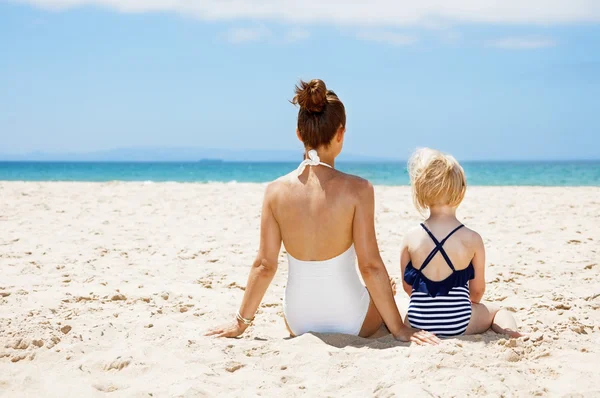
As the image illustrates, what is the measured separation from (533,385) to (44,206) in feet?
28.4

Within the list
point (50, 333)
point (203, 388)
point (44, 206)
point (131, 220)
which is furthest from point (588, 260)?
point (44, 206)

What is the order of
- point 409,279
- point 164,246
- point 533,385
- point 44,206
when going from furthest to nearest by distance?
1. point 44,206
2. point 164,246
3. point 409,279
4. point 533,385

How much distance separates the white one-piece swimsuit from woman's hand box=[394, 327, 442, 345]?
274mm

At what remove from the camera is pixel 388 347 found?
331 centimetres

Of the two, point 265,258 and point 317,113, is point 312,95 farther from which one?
point 265,258

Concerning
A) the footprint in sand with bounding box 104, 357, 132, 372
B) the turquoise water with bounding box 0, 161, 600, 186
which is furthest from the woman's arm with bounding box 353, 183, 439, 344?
the turquoise water with bounding box 0, 161, 600, 186

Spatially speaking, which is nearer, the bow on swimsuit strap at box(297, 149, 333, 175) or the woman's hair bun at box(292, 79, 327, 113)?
the woman's hair bun at box(292, 79, 327, 113)

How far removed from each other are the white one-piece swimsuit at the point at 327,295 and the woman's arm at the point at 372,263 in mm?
126

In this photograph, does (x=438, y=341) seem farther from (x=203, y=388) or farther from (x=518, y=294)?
(x=518, y=294)

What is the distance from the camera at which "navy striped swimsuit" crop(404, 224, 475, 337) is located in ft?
11.1

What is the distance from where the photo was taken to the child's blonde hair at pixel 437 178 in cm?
338

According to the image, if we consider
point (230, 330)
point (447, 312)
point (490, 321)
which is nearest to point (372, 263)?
→ point (447, 312)

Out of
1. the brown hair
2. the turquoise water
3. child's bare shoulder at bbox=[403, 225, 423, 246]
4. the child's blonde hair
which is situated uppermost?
the brown hair

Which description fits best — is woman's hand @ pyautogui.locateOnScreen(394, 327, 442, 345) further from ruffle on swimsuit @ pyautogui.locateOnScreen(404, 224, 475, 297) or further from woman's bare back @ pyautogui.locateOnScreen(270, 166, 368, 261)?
woman's bare back @ pyautogui.locateOnScreen(270, 166, 368, 261)
